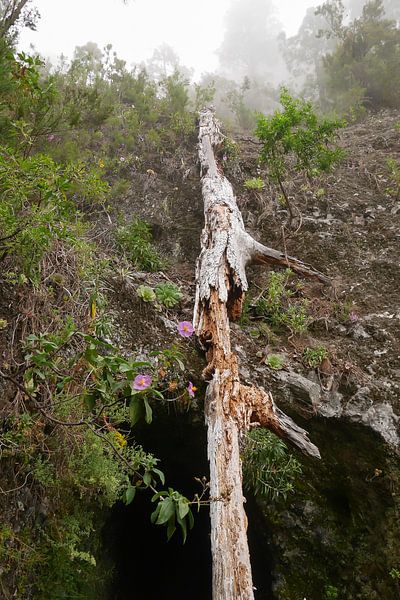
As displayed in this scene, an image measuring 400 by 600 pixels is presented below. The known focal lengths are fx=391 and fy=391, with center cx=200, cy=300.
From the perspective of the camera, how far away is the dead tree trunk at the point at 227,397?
2275 mm

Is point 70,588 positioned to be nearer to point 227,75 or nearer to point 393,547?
point 393,547

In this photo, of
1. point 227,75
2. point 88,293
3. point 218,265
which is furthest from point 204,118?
point 227,75

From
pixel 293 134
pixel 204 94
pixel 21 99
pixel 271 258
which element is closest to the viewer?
pixel 21 99

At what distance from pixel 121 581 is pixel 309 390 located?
123 inches

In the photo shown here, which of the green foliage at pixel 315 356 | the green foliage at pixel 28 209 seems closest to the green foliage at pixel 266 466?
the green foliage at pixel 315 356

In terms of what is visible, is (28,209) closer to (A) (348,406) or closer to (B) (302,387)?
(B) (302,387)

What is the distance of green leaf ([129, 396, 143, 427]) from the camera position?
1.70 meters

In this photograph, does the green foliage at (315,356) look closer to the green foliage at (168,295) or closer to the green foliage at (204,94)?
the green foliage at (168,295)

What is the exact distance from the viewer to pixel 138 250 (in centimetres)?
533

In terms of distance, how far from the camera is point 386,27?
429 inches

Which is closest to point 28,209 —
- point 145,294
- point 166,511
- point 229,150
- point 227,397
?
point 145,294

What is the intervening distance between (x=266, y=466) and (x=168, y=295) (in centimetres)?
207

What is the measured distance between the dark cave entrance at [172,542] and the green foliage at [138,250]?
2.15m

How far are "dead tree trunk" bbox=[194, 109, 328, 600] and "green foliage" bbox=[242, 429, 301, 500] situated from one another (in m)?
0.42
